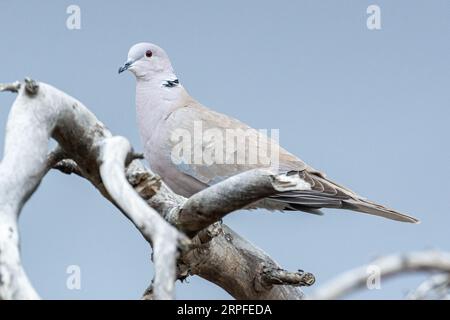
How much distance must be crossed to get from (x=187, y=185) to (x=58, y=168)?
0.62 metres

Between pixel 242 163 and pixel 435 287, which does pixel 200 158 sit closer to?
pixel 242 163

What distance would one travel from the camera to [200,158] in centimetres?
334

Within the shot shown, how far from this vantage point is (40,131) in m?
2.33

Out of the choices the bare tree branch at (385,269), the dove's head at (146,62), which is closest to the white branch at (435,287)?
the bare tree branch at (385,269)

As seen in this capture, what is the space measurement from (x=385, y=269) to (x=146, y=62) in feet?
7.73

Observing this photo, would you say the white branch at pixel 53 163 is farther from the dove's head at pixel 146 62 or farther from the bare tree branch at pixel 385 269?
the dove's head at pixel 146 62

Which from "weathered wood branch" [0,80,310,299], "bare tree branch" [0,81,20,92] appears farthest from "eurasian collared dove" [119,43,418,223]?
"bare tree branch" [0,81,20,92]

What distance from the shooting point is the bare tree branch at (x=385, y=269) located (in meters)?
1.53

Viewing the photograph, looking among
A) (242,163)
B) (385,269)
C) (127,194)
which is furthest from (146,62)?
(385,269)

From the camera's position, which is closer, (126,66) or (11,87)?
(11,87)

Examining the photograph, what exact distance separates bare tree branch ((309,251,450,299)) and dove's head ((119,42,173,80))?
88.9 inches

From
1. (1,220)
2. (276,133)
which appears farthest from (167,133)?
(1,220)
